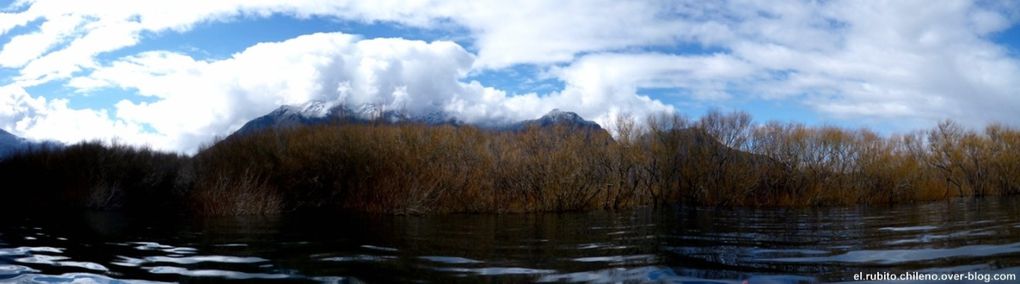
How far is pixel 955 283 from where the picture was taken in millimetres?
8258

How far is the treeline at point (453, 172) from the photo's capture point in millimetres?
36875

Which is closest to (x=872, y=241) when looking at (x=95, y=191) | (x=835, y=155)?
(x=95, y=191)

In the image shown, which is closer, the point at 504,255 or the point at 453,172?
the point at 504,255

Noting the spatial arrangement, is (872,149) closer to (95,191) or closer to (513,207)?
(513,207)

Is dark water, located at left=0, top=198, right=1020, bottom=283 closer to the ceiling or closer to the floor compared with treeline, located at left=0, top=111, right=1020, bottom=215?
closer to the floor

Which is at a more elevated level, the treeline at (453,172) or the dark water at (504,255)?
the treeline at (453,172)

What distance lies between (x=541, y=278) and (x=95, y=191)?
37.6m

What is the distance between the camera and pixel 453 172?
37625 millimetres

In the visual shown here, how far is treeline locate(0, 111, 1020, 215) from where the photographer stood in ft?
121

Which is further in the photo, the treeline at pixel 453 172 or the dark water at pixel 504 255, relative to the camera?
the treeline at pixel 453 172

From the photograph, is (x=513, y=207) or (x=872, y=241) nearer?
(x=872, y=241)

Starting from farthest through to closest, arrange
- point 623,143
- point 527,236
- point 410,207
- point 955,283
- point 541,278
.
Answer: point 623,143, point 410,207, point 527,236, point 541,278, point 955,283

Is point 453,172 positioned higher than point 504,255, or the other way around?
point 453,172

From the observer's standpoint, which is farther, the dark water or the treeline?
the treeline
